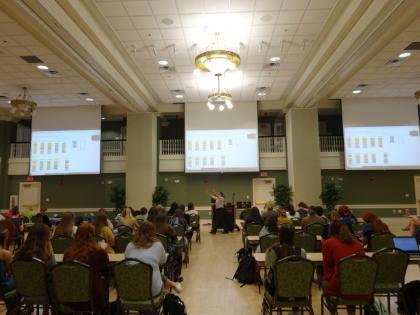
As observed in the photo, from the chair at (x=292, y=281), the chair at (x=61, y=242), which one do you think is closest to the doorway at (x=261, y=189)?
the chair at (x=61, y=242)

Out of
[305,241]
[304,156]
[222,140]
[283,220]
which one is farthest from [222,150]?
[305,241]

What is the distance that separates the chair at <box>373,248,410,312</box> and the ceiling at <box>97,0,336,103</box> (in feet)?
17.3

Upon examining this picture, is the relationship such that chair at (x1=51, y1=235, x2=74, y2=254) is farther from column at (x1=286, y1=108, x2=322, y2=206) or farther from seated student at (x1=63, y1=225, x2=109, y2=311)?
column at (x1=286, y1=108, x2=322, y2=206)

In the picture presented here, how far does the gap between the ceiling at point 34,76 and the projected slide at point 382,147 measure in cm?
1020

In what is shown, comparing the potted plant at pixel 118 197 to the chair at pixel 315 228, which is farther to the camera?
the potted plant at pixel 118 197

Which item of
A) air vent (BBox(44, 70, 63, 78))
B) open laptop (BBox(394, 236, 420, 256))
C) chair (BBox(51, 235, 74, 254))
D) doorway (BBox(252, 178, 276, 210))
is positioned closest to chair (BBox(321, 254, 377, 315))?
open laptop (BBox(394, 236, 420, 256))

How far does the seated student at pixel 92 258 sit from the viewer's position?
11.1ft

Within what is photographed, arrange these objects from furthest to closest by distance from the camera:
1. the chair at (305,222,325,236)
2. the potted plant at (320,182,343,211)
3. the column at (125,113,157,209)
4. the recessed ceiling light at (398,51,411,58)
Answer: the column at (125,113,157,209)
the potted plant at (320,182,343,211)
the recessed ceiling light at (398,51,411,58)
the chair at (305,222,325,236)

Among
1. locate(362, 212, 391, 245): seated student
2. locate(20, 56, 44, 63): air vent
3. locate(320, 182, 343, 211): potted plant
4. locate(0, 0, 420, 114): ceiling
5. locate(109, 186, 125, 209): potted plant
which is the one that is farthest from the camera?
locate(109, 186, 125, 209): potted plant

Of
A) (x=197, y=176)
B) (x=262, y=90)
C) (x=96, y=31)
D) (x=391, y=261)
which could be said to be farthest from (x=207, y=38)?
(x=197, y=176)

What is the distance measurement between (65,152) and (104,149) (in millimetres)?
1848

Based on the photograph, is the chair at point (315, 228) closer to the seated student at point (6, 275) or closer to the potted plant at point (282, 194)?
the seated student at point (6, 275)

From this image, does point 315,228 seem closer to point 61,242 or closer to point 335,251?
point 335,251

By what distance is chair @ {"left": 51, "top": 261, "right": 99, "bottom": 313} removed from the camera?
326 cm
